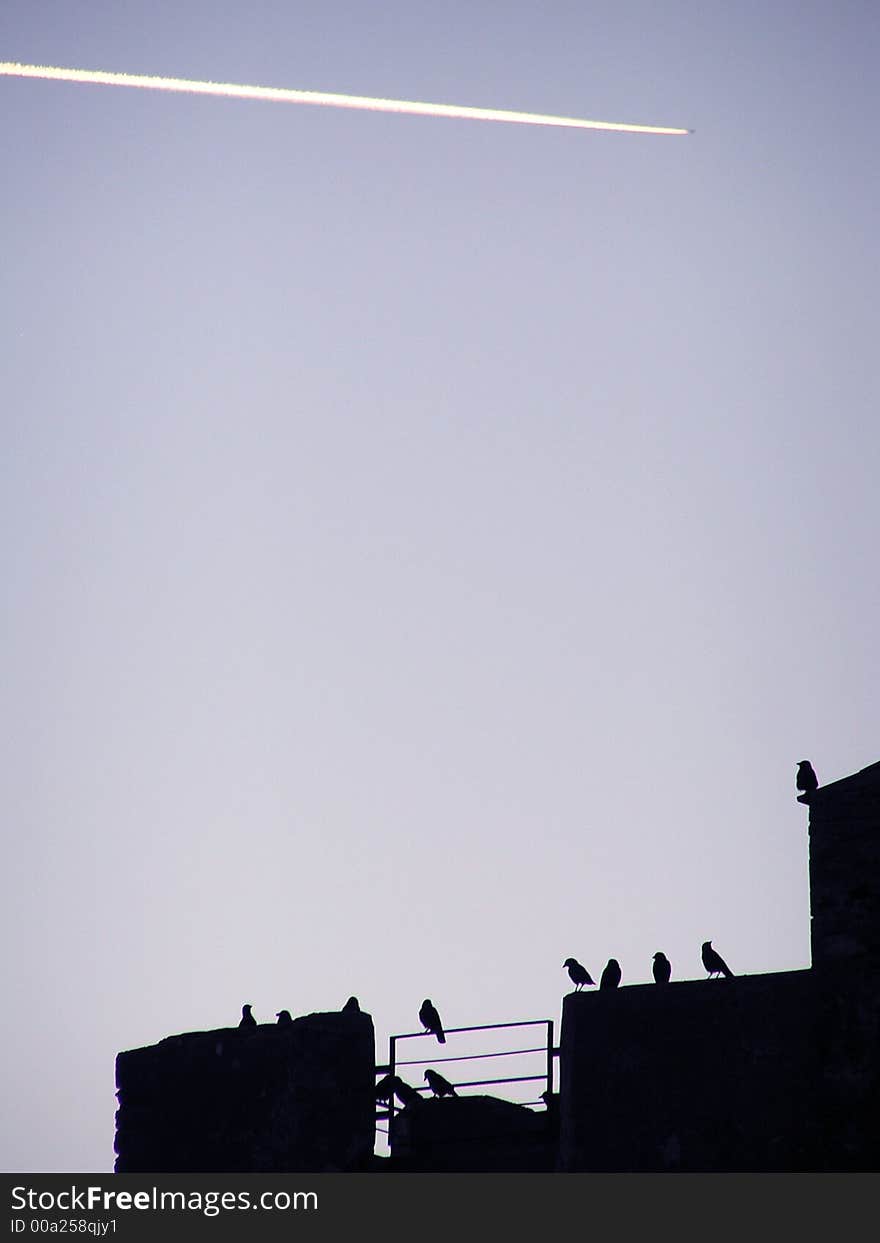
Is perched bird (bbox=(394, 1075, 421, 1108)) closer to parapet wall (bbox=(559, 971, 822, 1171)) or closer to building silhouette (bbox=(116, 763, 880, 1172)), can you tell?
building silhouette (bbox=(116, 763, 880, 1172))

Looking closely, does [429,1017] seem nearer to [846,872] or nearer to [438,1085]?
[438,1085]

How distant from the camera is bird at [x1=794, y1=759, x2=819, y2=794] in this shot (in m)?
30.0

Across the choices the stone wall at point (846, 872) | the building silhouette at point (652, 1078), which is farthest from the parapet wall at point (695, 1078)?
the stone wall at point (846, 872)

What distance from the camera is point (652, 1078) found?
93.1 ft

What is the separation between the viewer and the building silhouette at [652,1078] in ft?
90.8

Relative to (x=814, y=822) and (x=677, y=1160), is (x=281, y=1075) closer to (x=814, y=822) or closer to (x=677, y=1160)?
(x=677, y=1160)

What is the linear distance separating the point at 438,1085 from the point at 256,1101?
108 inches

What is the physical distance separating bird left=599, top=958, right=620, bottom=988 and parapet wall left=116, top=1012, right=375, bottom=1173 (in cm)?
339

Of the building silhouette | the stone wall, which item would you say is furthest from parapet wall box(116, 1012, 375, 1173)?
the stone wall

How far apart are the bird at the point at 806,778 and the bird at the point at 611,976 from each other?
12.8 ft

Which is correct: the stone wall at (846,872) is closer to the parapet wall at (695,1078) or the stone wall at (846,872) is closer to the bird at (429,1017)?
the parapet wall at (695,1078)

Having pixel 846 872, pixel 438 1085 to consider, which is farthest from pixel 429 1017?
pixel 846 872

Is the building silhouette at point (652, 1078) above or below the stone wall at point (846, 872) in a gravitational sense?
below

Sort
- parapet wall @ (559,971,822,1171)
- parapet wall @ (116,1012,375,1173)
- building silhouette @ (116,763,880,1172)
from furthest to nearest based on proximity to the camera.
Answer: parapet wall @ (116,1012,375,1173) < parapet wall @ (559,971,822,1171) < building silhouette @ (116,763,880,1172)
